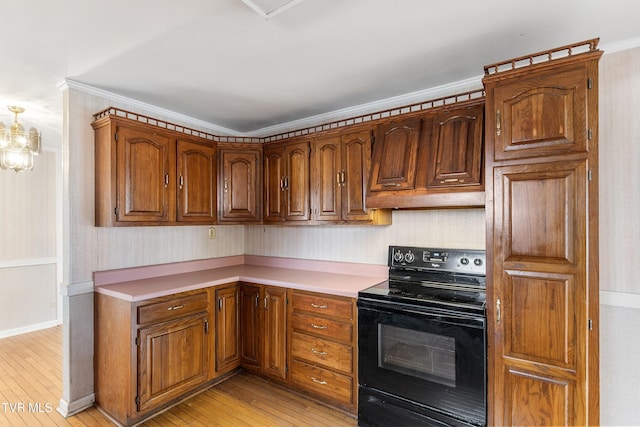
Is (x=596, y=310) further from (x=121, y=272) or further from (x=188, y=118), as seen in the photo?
(x=188, y=118)

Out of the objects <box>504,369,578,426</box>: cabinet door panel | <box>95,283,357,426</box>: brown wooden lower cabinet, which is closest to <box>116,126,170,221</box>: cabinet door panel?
<box>95,283,357,426</box>: brown wooden lower cabinet

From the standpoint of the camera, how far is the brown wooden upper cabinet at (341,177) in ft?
8.53

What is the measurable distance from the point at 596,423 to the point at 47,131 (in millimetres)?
5388

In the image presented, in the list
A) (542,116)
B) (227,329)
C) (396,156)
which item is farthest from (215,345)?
(542,116)

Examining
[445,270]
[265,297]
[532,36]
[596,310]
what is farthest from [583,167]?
[265,297]

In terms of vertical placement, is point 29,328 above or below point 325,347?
below

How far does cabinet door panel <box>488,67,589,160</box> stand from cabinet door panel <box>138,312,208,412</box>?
8.19ft

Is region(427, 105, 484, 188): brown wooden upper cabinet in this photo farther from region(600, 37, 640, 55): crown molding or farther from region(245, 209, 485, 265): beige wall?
region(600, 37, 640, 55): crown molding

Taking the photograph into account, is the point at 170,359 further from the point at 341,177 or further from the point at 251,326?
the point at 341,177

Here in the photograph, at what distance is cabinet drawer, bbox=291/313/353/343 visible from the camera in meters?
2.35

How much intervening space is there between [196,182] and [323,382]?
2.04 m

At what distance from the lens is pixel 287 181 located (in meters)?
3.06

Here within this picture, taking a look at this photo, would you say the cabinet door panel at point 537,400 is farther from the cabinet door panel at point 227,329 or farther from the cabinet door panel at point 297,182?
the cabinet door panel at point 227,329

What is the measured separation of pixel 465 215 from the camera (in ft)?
7.97
